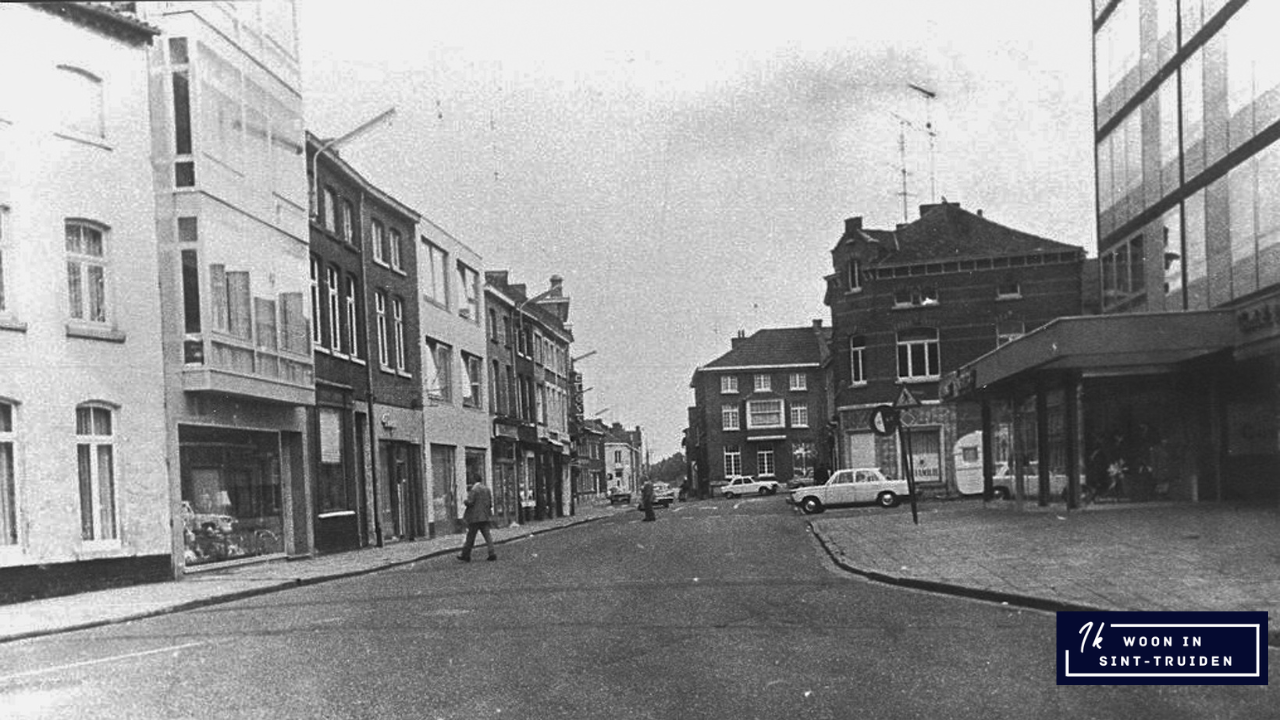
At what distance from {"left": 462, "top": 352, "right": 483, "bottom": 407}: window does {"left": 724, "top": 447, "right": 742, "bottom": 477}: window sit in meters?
42.4

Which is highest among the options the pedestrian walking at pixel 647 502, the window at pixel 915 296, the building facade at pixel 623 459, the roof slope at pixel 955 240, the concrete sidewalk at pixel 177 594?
the roof slope at pixel 955 240

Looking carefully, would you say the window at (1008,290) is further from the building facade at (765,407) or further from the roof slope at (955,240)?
the building facade at (765,407)

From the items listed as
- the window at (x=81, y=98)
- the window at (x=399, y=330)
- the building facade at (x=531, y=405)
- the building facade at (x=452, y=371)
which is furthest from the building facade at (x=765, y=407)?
the window at (x=81, y=98)

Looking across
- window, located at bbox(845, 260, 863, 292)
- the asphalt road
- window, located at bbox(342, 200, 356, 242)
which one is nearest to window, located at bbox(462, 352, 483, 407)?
window, located at bbox(342, 200, 356, 242)

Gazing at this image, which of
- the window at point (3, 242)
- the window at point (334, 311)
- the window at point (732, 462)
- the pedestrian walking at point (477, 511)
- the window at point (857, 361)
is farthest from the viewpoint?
the window at point (732, 462)

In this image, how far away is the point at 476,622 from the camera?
1116cm

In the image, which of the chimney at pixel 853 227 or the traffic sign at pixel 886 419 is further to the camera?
the chimney at pixel 853 227

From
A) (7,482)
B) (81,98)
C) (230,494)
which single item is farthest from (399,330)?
(81,98)

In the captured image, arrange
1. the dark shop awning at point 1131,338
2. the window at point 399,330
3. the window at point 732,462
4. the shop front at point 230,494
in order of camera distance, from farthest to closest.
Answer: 1. the window at point 732,462
2. the window at point 399,330
3. the dark shop awning at point 1131,338
4. the shop front at point 230,494

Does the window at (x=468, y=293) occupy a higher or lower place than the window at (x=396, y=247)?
lower

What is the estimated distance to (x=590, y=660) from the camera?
870 centimetres

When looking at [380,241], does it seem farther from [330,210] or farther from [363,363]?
[363,363]

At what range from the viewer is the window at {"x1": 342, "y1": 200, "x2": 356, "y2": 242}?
29.0 m

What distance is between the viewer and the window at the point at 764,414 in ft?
274
